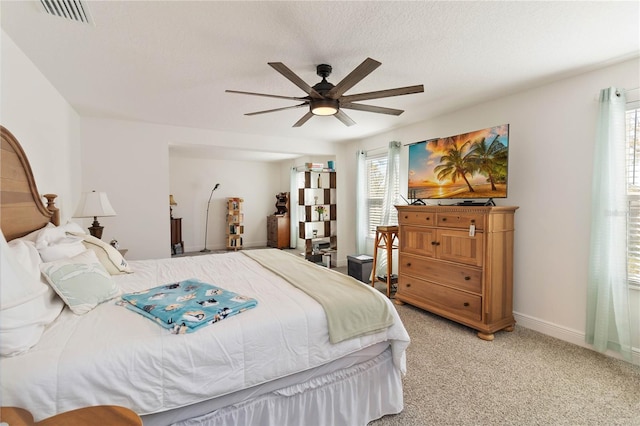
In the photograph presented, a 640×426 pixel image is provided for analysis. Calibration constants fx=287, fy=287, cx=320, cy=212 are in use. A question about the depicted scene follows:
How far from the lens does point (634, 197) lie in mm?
2283

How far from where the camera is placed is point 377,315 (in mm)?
1663

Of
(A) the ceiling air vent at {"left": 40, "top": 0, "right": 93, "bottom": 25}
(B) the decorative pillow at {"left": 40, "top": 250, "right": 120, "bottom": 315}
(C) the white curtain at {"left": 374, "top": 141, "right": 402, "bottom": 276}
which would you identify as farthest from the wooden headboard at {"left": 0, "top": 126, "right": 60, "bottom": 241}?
(C) the white curtain at {"left": 374, "top": 141, "right": 402, "bottom": 276}

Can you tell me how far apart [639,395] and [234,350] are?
2644 millimetres

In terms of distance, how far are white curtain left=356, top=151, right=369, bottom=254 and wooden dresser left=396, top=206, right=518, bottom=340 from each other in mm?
1705

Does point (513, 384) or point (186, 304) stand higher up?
point (186, 304)

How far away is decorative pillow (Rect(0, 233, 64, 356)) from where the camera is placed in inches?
40.2

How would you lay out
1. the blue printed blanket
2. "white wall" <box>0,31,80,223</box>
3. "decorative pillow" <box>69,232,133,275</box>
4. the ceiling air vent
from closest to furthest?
the blue printed blanket
the ceiling air vent
"white wall" <box>0,31,80,223</box>
"decorative pillow" <box>69,232,133,275</box>

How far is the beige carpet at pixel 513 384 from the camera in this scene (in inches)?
68.3

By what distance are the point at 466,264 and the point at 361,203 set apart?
95.2 inches

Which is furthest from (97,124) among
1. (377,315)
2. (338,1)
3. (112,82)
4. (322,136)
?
(377,315)

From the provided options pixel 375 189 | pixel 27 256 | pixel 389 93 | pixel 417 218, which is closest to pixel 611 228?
pixel 417 218

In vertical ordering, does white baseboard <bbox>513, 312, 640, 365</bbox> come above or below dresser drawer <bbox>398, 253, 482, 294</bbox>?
below

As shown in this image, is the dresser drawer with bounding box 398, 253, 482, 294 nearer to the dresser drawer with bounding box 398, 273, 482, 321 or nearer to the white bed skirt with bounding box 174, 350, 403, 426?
the dresser drawer with bounding box 398, 273, 482, 321

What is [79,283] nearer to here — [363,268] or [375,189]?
[363,268]
